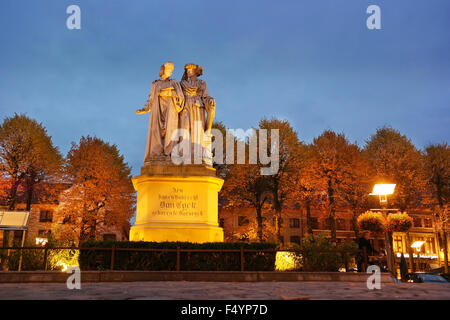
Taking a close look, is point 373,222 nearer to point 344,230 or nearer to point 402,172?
point 402,172

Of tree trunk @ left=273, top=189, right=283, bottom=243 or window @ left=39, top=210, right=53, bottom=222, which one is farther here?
window @ left=39, top=210, right=53, bottom=222

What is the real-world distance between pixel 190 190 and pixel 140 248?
332 centimetres

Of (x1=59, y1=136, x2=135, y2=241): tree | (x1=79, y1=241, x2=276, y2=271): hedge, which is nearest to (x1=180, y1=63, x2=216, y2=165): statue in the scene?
(x1=79, y1=241, x2=276, y2=271): hedge

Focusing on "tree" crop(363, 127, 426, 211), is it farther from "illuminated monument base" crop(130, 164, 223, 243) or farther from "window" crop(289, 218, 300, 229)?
"illuminated monument base" crop(130, 164, 223, 243)

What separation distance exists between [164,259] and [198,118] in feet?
20.4

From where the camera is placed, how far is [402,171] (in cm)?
3500

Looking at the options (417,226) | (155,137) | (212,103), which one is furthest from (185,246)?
(417,226)

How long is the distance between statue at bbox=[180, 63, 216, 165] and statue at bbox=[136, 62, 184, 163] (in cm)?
33

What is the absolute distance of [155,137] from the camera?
14.8 meters

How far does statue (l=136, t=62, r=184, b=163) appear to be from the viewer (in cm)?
1462

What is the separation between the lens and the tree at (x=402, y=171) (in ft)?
112

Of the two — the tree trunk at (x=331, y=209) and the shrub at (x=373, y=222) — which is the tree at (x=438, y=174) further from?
the shrub at (x=373, y=222)
